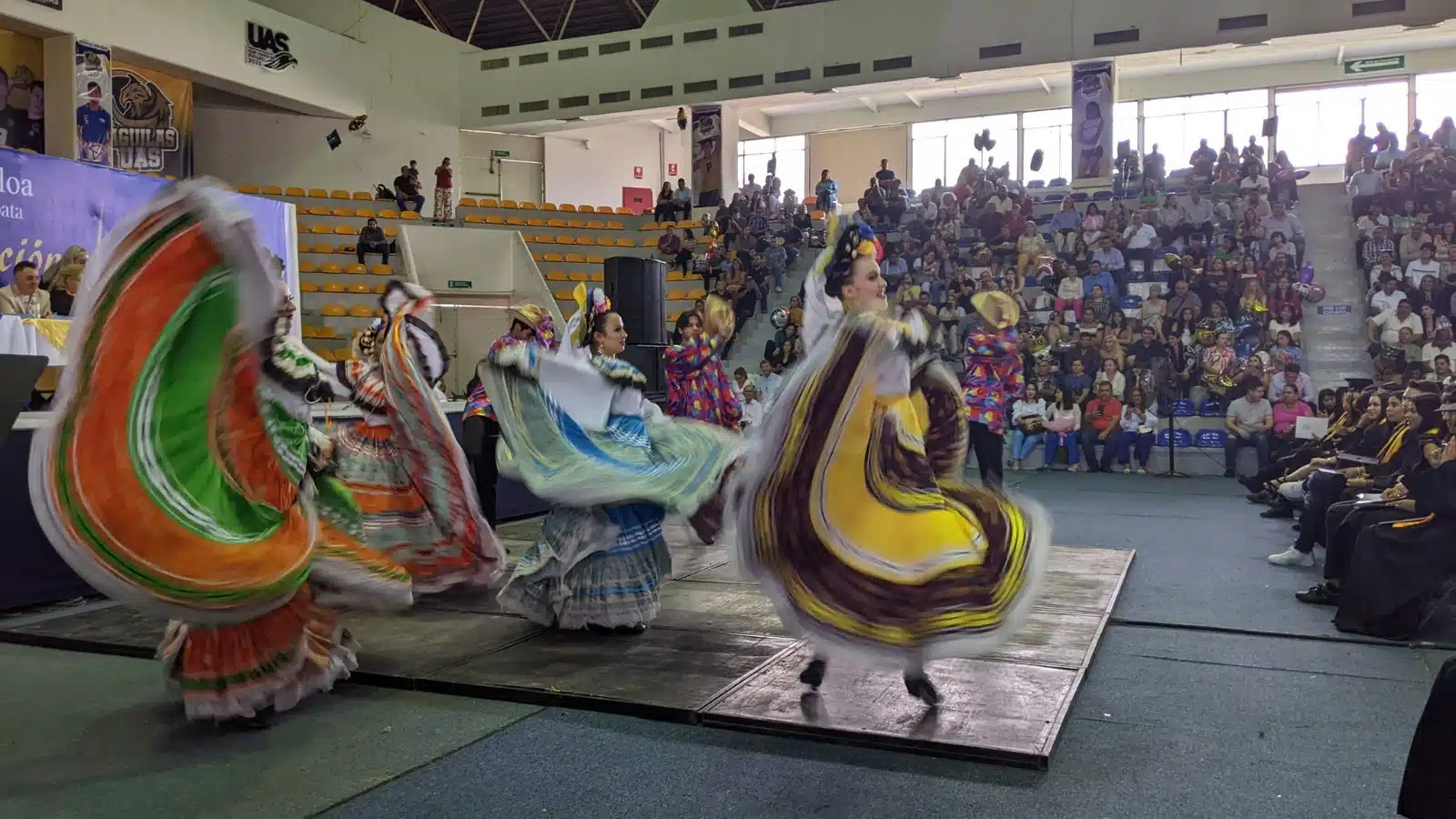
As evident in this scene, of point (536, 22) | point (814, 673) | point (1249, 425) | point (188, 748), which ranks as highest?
point (536, 22)

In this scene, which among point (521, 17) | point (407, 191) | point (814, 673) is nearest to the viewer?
point (814, 673)

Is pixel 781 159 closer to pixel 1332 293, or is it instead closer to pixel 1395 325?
pixel 1332 293

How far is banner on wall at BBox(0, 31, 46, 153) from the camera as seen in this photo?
13.9m

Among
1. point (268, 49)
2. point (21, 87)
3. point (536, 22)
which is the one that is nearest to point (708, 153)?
point (536, 22)

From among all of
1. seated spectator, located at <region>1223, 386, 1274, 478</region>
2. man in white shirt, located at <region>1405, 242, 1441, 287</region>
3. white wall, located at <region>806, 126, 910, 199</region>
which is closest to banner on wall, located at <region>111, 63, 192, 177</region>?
white wall, located at <region>806, 126, 910, 199</region>

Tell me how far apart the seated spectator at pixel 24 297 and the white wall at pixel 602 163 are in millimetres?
15116

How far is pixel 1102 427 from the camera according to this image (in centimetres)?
1183

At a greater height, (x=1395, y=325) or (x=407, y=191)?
(x=407, y=191)

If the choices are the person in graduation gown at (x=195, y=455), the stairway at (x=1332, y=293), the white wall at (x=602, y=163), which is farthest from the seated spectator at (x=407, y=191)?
the person in graduation gown at (x=195, y=455)

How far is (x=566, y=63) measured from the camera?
1975 centimetres

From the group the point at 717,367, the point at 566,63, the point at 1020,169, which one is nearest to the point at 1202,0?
the point at 1020,169

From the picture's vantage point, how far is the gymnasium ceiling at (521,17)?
20016 millimetres

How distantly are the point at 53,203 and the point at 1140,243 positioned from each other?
12239 millimetres

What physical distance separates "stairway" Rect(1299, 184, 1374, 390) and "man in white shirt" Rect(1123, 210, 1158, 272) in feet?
6.42
